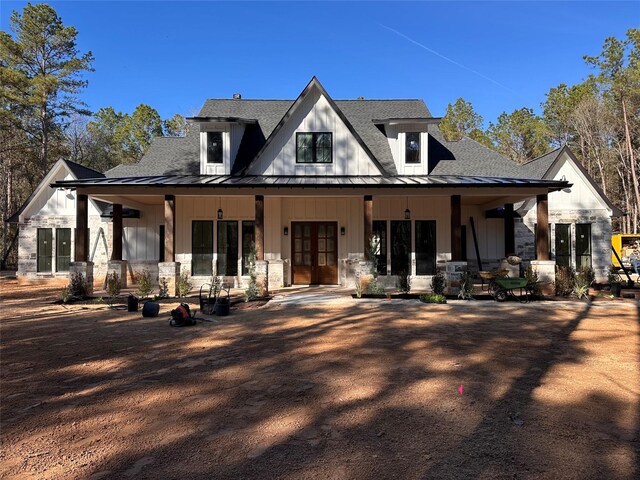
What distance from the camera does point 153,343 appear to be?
6.80m

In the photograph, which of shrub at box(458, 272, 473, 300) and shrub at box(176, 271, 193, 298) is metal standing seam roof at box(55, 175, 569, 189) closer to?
shrub at box(458, 272, 473, 300)

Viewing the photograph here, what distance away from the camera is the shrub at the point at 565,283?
1195 centimetres

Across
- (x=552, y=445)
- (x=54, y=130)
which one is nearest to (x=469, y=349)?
(x=552, y=445)

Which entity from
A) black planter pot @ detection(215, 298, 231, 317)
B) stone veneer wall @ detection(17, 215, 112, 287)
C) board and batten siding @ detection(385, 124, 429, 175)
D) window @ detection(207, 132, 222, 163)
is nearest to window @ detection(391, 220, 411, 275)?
board and batten siding @ detection(385, 124, 429, 175)

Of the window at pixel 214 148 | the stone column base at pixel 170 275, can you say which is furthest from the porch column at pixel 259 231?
the window at pixel 214 148

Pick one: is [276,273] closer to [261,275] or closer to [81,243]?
[261,275]

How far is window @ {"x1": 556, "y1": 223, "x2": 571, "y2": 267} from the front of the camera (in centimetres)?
1632

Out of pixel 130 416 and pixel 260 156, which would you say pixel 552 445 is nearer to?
pixel 130 416

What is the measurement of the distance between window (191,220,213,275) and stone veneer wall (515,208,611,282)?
12722mm

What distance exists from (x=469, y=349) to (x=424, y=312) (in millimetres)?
3317

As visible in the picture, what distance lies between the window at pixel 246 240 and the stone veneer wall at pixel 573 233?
11.1 metres

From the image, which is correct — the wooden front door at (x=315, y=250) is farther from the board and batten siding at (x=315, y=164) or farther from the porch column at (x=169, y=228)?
the porch column at (x=169, y=228)

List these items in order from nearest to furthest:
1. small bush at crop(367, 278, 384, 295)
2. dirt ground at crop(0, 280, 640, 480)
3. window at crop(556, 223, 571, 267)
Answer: dirt ground at crop(0, 280, 640, 480)
small bush at crop(367, 278, 384, 295)
window at crop(556, 223, 571, 267)

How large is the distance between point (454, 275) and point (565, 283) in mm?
3386
